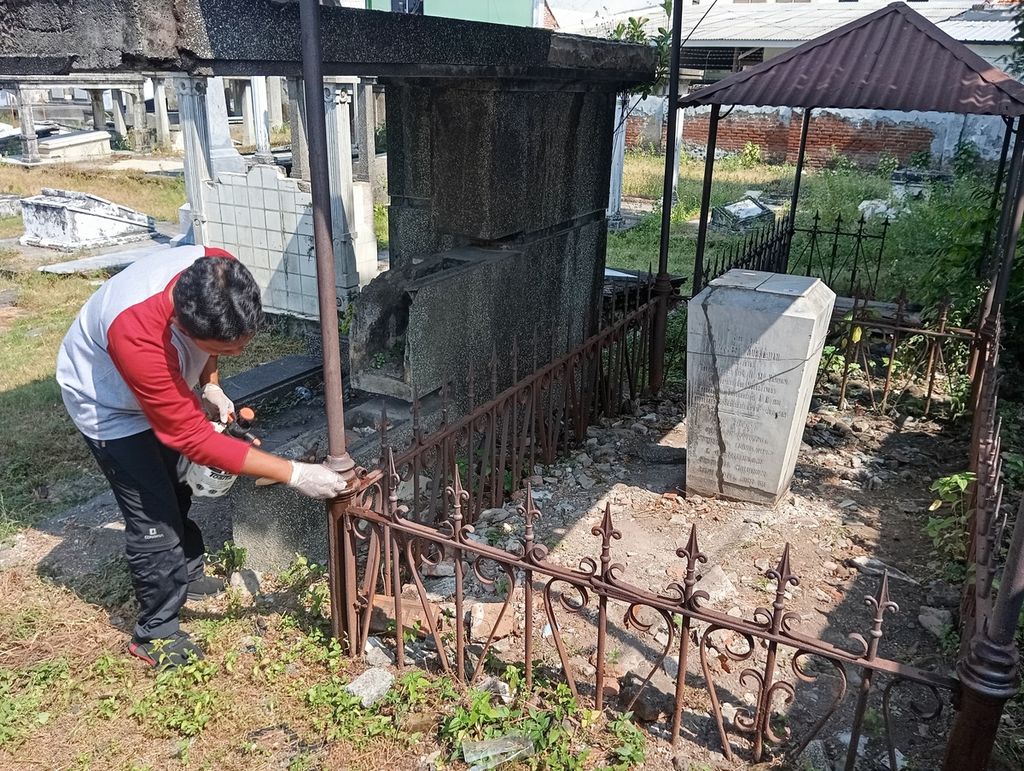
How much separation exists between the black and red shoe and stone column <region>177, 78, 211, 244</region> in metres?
5.64

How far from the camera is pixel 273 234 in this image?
7.48 meters

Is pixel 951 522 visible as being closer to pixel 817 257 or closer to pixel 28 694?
pixel 28 694

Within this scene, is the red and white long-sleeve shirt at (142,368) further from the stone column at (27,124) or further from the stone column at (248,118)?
the stone column at (27,124)

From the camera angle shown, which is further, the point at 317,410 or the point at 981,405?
the point at 317,410

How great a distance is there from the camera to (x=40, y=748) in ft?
8.82

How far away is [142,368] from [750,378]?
2.80 m

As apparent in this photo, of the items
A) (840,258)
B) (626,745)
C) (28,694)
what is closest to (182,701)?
(28,694)

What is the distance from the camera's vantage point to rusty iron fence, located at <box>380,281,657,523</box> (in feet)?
11.9

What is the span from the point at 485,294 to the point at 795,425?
1808 millimetres

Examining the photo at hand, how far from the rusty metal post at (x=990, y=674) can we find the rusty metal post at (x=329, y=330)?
6.23ft

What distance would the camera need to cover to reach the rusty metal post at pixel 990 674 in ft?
6.71

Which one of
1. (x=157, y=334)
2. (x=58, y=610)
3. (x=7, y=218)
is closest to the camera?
(x=157, y=334)

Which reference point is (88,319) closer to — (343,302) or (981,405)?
(981,405)

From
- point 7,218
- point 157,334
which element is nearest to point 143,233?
point 7,218
